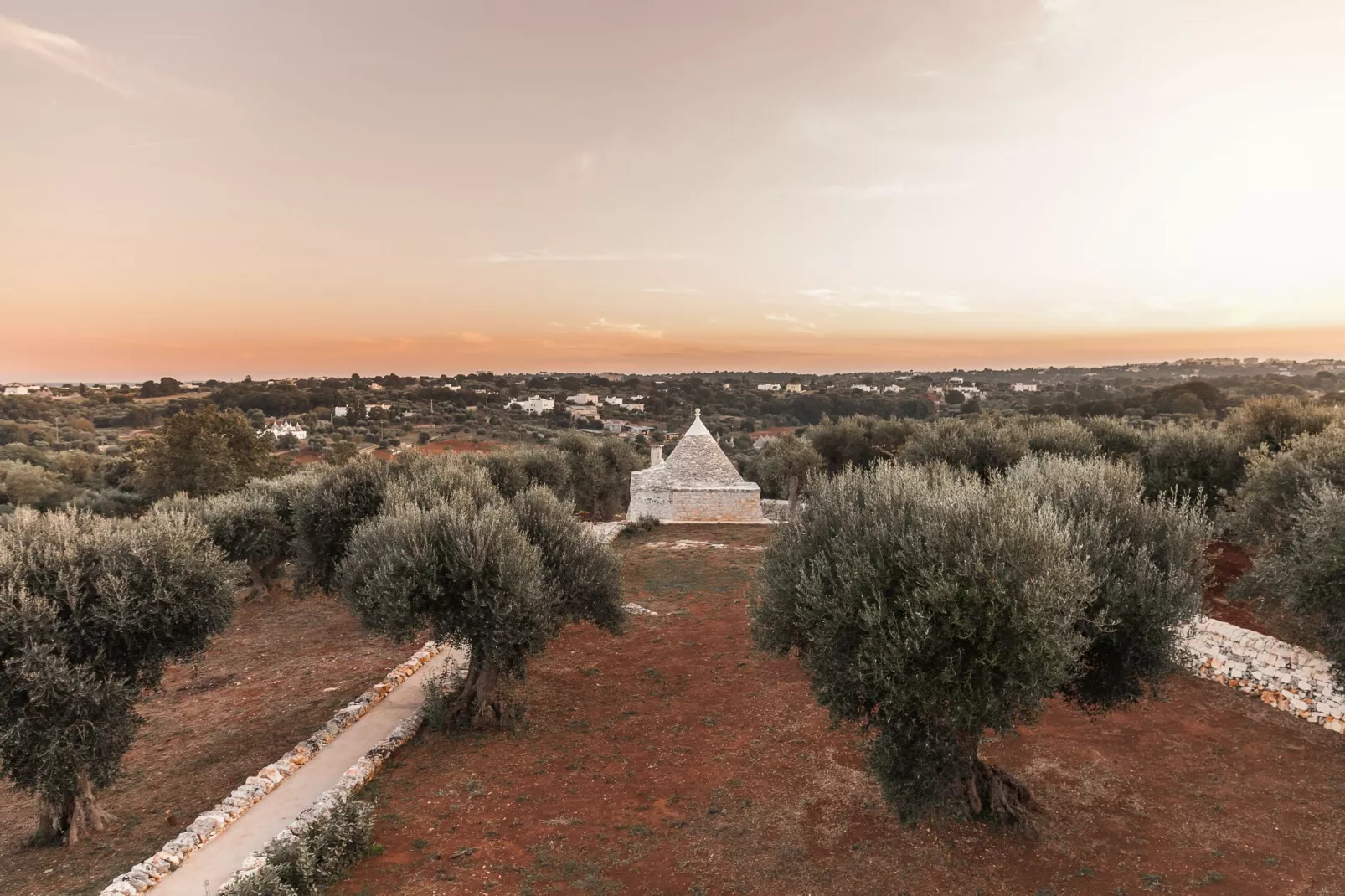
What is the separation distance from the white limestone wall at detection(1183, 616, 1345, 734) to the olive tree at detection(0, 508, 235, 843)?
1738cm

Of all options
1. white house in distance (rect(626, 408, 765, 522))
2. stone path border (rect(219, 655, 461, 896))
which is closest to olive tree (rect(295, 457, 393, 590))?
stone path border (rect(219, 655, 461, 896))

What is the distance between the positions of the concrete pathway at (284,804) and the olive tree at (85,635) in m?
2.06

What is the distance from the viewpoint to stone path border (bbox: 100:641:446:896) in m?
8.23

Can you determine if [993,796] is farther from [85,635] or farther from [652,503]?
[652,503]

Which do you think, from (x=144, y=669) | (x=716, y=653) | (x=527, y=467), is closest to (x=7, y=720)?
(x=144, y=669)

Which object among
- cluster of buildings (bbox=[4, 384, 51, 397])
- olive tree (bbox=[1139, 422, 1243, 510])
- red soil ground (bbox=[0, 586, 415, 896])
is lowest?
red soil ground (bbox=[0, 586, 415, 896])

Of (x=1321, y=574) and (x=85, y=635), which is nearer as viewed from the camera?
(x=85, y=635)

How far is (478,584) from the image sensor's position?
35.6ft

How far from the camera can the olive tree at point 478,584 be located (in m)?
10.7

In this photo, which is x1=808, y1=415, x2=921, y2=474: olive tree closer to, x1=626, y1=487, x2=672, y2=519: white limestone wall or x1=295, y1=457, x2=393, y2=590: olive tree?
x1=626, y1=487, x2=672, y2=519: white limestone wall

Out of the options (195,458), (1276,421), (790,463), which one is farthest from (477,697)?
(195,458)

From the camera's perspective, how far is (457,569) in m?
10.8

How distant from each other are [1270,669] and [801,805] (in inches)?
435

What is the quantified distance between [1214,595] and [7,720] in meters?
25.6
